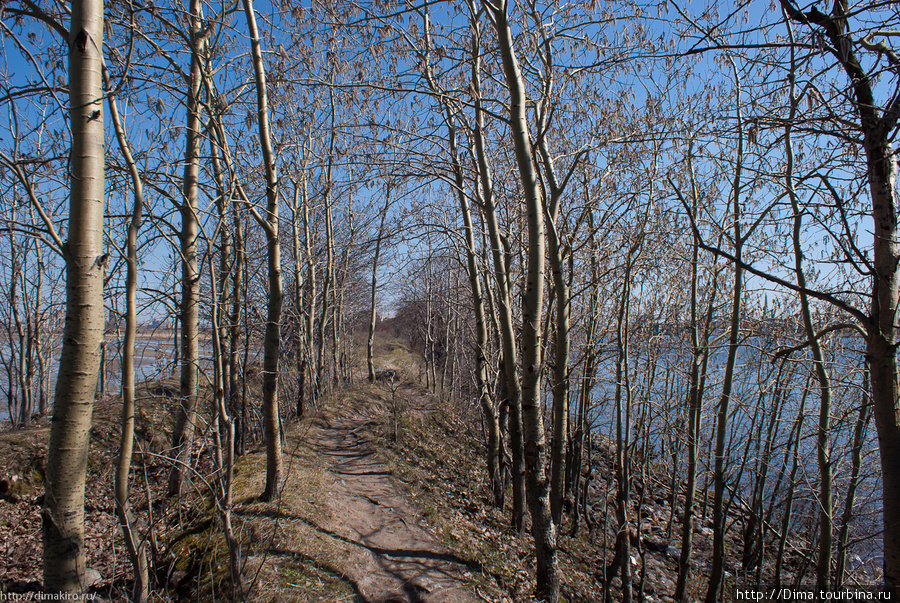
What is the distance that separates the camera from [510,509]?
804 cm

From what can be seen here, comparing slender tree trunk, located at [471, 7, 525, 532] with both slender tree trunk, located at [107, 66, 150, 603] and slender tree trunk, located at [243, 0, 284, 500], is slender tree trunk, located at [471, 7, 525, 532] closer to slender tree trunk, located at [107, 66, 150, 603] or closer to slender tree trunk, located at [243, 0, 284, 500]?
slender tree trunk, located at [243, 0, 284, 500]

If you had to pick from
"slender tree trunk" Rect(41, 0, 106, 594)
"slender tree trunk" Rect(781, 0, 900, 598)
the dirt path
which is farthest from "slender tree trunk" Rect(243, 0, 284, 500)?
"slender tree trunk" Rect(781, 0, 900, 598)

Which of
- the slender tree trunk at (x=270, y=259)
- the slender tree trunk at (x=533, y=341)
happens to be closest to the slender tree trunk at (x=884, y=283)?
the slender tree trunk at (x=533, y=341)

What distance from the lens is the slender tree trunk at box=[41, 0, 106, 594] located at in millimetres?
2164

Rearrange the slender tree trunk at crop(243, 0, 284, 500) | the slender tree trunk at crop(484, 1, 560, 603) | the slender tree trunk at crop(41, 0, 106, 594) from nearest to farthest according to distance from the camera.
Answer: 1. the slender tree trunk at crop(41, 0, 106, 594)
2. the slender tree trunk at crop(484, 1, 560, 603)
3. the slender tree trunk at crop(243, 0, 284, 500)

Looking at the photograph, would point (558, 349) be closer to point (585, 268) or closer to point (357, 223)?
point (585, 268)

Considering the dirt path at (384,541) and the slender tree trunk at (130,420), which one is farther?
the dirt path at (384,541)

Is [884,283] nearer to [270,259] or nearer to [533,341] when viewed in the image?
[533,341]

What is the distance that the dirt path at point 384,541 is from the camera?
4.63 meters

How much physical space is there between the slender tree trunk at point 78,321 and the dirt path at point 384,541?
9.74 feet

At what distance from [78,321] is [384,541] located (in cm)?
465

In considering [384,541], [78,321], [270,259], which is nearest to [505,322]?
[270,259]

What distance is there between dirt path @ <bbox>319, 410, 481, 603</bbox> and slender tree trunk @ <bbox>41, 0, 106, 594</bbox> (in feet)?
9.74

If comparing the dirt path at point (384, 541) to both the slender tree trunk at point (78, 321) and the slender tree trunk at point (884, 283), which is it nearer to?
the slender tree trunk at point (78, 321)
